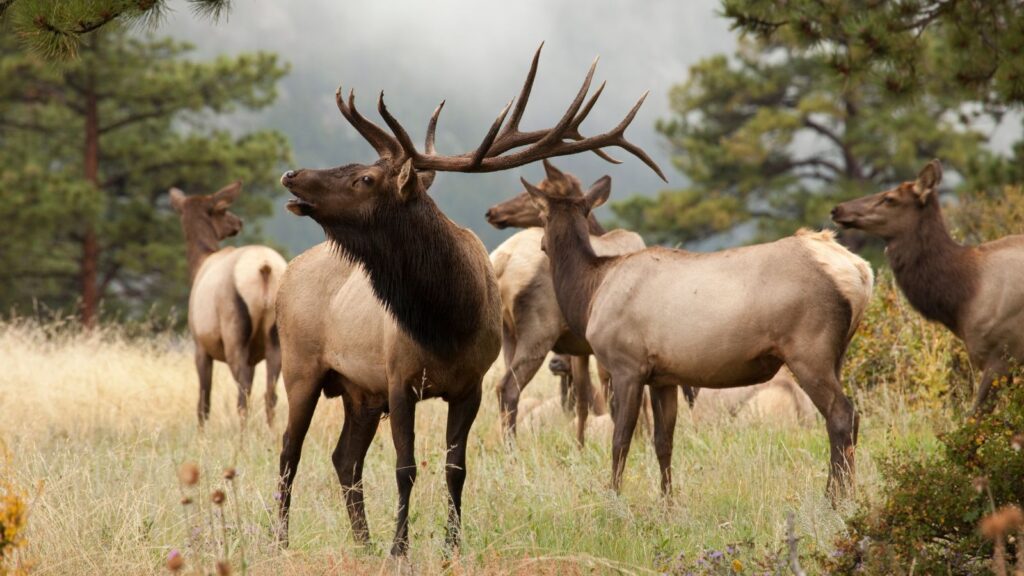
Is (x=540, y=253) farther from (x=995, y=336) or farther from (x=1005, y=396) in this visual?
(x=1005, y=396)

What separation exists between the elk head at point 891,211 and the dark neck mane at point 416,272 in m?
3.40

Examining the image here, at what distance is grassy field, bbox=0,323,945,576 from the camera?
4.53 meters

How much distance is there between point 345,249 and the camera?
5.11 m

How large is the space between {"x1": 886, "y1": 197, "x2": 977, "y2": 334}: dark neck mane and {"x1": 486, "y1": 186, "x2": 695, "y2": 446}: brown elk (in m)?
1.98

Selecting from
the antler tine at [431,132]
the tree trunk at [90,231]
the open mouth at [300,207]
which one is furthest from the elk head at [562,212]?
the tree trunk at [90,231]

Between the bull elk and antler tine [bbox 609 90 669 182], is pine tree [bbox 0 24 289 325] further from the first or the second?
antler tine [bbox 609 90 669 182]

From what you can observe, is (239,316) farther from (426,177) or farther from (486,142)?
(486,142)

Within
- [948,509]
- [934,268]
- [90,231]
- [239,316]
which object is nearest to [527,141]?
[948,509]

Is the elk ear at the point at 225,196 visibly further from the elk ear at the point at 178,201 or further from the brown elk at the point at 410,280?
the brown elk at the point at 410,280

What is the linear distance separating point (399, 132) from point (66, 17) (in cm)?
A: 160

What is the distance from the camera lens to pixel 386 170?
16.6 ft

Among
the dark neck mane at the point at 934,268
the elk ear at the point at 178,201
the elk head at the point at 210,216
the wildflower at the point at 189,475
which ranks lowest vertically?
the wildflower at the point at 189,475

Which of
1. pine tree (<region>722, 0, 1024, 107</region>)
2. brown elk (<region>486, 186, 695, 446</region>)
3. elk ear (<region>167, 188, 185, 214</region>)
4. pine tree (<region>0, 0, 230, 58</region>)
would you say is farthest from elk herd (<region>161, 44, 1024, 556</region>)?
elk ear (<region>167, 188, 185, 214</region>)

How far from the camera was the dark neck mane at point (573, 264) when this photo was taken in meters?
6.82
